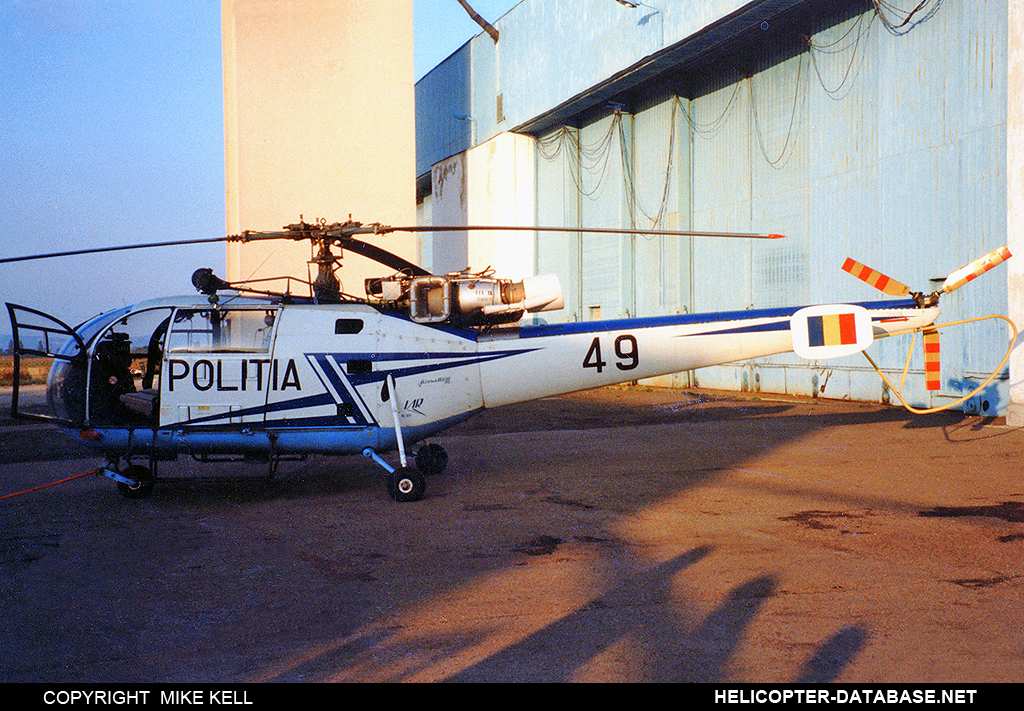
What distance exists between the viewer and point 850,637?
4.22 metres

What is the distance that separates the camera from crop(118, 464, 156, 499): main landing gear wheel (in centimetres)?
869

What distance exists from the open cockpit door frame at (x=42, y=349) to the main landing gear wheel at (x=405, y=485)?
3646 mm

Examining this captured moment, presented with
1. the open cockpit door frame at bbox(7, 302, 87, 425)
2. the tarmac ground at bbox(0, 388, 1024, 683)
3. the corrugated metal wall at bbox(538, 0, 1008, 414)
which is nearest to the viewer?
the tarmac ground at bbox(0, 388, 1024, 683)

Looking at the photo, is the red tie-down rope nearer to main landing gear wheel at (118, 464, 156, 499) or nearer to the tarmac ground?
the tarmac ground

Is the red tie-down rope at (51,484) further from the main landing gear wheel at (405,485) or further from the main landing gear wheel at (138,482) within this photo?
the main landing gear wheel at (405,485)

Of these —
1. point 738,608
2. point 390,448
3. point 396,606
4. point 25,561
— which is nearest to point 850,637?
point 738,608

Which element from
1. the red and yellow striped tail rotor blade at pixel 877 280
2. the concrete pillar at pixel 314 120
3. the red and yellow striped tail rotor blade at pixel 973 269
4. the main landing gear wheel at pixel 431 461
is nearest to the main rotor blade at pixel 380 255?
the main landing gear wheel at pixel 431 461

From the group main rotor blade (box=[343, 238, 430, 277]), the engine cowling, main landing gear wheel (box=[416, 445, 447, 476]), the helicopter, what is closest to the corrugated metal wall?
the helicopter

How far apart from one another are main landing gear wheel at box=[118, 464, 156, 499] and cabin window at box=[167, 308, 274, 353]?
1.51 meters

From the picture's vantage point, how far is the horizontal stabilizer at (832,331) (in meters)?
8.30

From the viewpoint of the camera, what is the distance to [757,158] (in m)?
20.8

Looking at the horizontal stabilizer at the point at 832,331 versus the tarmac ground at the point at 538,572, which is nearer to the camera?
the tarmac ground at the point at 538,572

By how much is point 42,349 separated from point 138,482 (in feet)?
5.92

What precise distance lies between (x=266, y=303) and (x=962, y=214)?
13.0m
